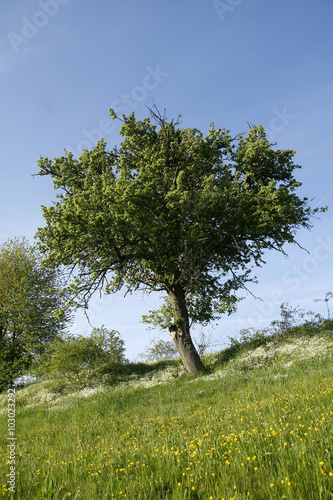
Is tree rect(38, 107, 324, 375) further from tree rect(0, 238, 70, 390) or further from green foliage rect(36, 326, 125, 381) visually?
tree rect(0, 238, 70, 390)

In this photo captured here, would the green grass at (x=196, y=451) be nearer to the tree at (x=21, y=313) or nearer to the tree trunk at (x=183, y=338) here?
the tree trunk at (x=183, y=338)

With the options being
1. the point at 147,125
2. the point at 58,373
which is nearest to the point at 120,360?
the point at 58,373

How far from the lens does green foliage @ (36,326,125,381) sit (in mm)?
21641

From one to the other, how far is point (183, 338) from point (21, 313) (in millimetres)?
18370

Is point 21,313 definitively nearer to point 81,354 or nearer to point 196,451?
point 81,354

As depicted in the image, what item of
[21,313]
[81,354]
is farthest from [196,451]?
[21,313]

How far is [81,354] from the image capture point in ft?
72.0

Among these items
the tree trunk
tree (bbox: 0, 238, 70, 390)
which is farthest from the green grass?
tree (bbox: 0, 238, 70, 390)

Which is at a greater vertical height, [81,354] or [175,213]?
[175,213]

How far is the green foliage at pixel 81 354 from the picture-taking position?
21641 mm

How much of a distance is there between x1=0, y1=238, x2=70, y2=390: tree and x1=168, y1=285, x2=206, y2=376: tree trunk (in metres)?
13.8

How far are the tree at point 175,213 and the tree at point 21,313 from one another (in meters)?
13.3

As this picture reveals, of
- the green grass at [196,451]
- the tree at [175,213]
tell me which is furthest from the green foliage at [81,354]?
the green grass at [196,451]

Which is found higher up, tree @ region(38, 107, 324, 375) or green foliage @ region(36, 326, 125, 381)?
tree @ region(38, 107, 324, 375)
